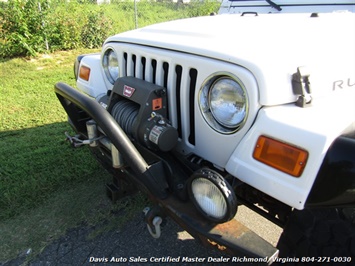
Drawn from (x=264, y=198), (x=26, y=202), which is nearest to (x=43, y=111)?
(x=26, y=202)

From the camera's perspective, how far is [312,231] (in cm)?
166

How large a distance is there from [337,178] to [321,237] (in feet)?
1.28

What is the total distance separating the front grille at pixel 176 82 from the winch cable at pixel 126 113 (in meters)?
0.20

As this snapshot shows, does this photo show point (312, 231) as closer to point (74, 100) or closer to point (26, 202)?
point (74, 100)

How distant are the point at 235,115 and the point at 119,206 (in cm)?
171

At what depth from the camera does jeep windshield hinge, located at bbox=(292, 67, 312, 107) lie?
1622 mm

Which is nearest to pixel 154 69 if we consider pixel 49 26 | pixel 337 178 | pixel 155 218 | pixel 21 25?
pixel 155 218

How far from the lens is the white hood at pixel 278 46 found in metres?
1.62

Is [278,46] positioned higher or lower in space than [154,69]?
→ higher

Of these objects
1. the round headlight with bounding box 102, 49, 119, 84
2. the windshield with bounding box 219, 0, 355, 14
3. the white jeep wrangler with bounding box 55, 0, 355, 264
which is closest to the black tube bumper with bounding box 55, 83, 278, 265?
the white jeep wrangler with bounding box 55, 0, 355, 264

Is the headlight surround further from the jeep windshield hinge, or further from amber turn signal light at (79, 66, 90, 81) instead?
amber turn signal light at (79, 66, 90, 81)

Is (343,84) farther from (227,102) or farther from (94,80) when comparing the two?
(94,80)

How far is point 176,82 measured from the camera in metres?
2.03

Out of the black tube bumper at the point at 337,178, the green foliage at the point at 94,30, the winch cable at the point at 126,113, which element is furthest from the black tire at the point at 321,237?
the green foliage at the point at 94,30
